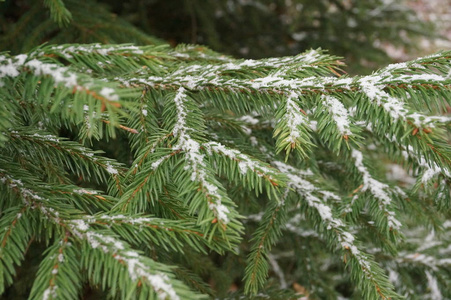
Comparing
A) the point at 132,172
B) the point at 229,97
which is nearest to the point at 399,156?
the point at 229,97

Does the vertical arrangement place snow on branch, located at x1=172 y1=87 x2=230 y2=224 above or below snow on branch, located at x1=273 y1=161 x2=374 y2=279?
above

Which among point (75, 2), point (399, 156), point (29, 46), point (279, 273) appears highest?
point (75, 2)

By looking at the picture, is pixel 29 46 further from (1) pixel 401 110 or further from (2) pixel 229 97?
(1) pixel 401 110

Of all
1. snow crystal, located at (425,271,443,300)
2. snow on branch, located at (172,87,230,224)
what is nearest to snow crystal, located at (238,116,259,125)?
snow on branch, located at (172,87,230,224)

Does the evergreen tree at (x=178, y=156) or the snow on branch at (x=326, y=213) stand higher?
the evergreen tree at (x=178, y=156)

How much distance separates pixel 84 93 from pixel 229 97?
18.8 inches

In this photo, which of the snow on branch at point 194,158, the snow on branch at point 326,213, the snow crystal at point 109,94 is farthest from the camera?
the snow on branch at point 326,213

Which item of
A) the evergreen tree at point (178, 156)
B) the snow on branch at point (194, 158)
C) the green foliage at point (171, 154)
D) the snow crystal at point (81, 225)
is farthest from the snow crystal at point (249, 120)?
the snow crystal at point (81, 225)

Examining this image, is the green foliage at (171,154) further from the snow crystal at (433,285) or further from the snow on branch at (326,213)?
the snow crystal at (433,285)

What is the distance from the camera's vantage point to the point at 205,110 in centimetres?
149

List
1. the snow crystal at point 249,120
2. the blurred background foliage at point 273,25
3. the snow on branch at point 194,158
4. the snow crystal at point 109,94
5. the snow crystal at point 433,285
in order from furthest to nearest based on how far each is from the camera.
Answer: the blurred background foliage at point 273,25 < the snow crystal at point 433,285 < the snow crystal at point 249,120 < the snow on branch at point 194,158 < the snow crystal at point 109,94

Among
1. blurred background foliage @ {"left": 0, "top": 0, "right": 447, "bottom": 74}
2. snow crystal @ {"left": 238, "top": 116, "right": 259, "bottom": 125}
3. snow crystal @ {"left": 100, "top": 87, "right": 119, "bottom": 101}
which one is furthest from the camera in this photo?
blurred background foliage @ {"left": 0, "top": 0, "right": 447, "bottom": 74}

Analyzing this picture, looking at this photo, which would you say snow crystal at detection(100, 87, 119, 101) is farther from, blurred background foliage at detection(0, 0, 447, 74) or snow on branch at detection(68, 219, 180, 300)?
blurred background foliage at detection(0, 0, 447, 74)

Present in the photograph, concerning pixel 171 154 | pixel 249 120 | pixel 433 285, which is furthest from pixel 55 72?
pixel 433 285
